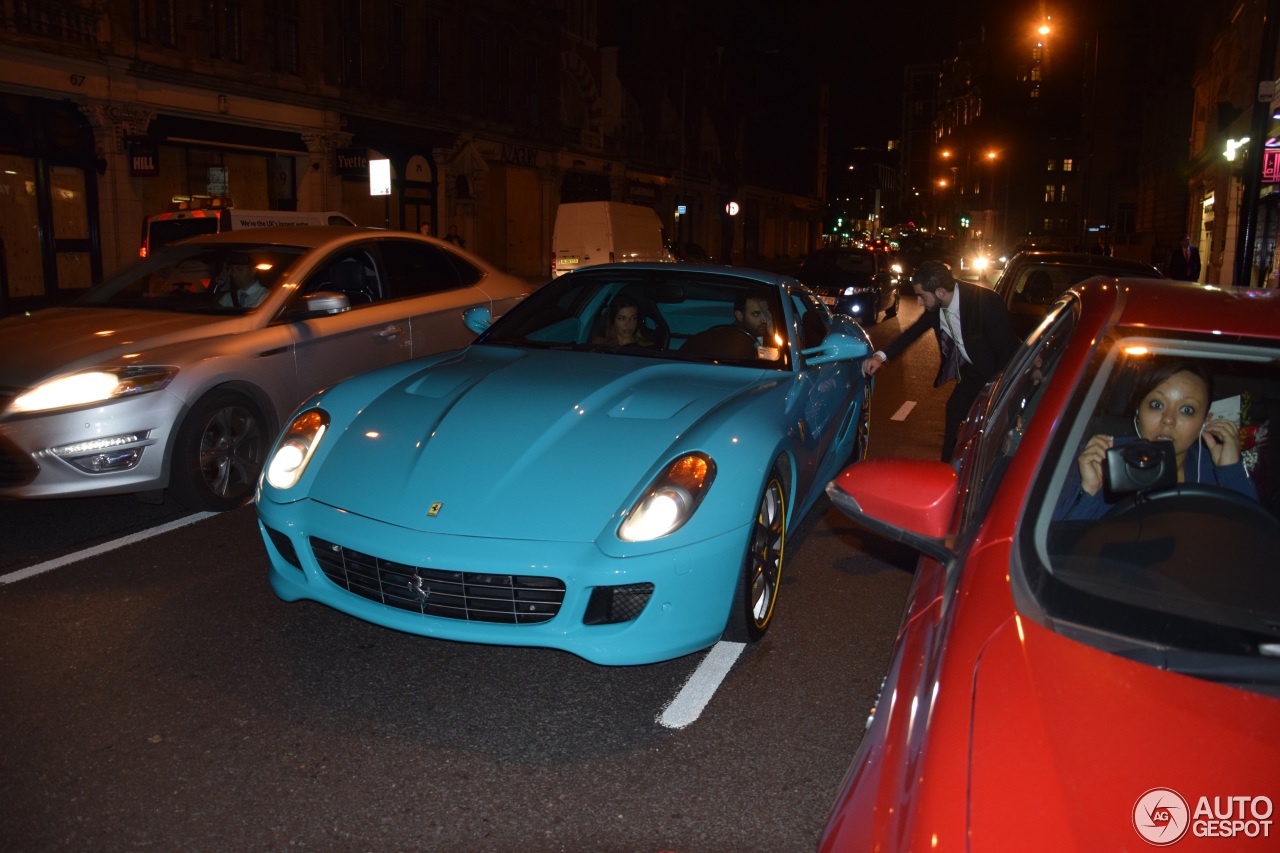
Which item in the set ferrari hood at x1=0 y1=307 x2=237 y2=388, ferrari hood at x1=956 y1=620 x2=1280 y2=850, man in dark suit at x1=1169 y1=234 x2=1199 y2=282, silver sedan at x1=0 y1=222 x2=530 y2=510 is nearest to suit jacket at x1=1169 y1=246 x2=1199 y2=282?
man in dark suit at x1=1169 y1=234 x2=1199 y2=282

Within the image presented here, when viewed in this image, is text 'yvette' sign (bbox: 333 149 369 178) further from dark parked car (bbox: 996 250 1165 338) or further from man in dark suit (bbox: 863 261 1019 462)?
man in dark suit (bbox: 863 261 1019 462)

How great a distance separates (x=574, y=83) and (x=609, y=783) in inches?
1510

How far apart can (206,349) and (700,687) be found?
12.0 ft

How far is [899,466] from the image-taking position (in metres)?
2.40

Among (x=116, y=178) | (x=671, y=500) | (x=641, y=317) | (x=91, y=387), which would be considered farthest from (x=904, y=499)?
(x=116, y=178)

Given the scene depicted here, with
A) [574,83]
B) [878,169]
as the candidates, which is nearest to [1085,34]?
[574,83]

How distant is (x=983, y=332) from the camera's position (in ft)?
20.7

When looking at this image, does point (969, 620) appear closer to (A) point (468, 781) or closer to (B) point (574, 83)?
(A) point (468, 781)

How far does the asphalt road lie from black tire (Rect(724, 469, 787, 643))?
0.52 ft

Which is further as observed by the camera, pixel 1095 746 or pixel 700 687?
pixel 700 687

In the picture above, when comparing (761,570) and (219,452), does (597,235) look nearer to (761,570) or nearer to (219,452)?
(219,452)

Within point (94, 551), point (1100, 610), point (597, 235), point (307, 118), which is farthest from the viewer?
point (307, 118)

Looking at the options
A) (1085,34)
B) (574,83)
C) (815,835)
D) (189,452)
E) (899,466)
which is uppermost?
(1085,34)

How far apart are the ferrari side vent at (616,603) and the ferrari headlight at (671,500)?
0.17 m
